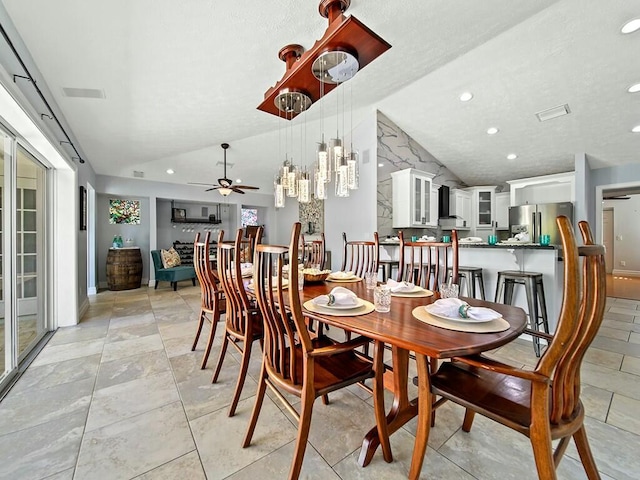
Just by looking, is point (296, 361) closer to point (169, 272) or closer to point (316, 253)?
point (316, 253)

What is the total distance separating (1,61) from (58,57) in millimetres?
486

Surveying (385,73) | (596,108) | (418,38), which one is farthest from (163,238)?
(596,108)

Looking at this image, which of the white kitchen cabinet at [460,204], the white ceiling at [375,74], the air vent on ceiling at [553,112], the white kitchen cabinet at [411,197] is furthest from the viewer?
the white kitchen cabinet at [460,204]

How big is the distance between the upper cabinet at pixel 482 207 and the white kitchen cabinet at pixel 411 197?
5.66ft

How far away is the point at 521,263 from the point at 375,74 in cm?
273

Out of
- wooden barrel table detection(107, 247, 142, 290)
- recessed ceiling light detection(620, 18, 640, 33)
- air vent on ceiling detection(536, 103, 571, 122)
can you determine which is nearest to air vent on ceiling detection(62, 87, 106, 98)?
wooden barrel table detection(107, 247, 142, 290)

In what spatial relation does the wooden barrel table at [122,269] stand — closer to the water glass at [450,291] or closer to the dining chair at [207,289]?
the dining chair at [207,289]

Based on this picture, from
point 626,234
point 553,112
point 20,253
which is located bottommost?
point 20,253

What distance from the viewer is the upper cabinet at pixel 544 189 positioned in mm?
5138

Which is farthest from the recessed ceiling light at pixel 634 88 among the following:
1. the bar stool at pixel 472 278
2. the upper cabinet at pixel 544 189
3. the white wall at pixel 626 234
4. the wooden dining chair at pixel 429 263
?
the white wall at pixel 626 234

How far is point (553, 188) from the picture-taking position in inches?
221

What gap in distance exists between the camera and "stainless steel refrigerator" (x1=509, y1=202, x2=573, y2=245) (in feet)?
15.9

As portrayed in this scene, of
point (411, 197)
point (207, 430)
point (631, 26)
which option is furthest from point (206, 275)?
point (631, 26)

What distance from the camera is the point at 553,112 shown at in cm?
396
